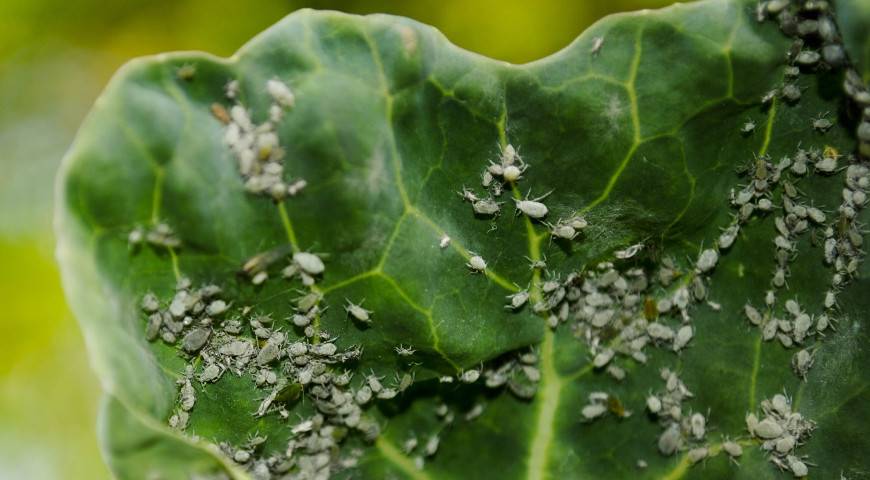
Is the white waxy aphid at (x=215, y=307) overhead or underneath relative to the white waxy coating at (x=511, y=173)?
underneath

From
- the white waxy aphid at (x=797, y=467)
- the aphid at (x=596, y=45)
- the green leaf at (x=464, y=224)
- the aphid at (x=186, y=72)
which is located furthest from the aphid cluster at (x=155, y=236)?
the white waxy aphid at (x=797, y=467)

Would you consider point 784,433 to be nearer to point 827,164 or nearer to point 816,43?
point 827,164

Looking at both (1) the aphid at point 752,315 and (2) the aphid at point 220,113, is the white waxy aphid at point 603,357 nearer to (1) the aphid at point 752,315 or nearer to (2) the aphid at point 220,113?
(1) the aphid at point 752,315

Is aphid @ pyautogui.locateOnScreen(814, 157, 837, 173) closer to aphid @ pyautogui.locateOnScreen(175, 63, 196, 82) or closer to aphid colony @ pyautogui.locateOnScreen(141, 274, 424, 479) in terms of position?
aphid colony @ pyautogui.locateOnScreen(141, 274, 424, 479)

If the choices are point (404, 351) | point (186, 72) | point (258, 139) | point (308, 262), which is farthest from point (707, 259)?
point (186, 72)

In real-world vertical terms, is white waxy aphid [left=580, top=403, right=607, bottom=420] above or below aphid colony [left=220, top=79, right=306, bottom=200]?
below

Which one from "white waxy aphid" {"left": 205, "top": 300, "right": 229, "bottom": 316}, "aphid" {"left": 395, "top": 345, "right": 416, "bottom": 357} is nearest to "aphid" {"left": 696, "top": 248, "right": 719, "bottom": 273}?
"aphid" {"left": 395, "top": 345, "right": 416, "bottom": 357}

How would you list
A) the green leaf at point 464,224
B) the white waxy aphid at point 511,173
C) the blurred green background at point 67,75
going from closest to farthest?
1. the green leaf at point 464,224
2. the white waxy aphid at point 511,173
3. the blurred green background at point 67,75
